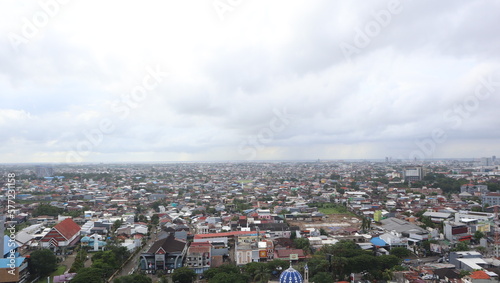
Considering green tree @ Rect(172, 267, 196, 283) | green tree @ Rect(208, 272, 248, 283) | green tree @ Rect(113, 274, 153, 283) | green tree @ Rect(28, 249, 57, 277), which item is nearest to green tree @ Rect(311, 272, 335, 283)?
green tree @ Rect(208, 272, 248, 283)

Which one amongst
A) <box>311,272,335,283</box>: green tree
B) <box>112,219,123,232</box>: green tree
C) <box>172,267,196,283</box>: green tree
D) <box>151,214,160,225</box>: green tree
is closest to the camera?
<box>311,272,335,283</box>: green tree

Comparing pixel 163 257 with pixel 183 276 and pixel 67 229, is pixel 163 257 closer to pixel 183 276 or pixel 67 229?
pixel 183 276

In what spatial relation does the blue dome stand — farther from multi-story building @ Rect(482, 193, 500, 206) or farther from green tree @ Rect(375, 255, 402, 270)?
multi-story building @ Rect(482, 193, 500, 206)

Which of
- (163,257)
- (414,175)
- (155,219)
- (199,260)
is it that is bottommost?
(155,219)

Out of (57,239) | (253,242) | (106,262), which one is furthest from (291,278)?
(57,239)

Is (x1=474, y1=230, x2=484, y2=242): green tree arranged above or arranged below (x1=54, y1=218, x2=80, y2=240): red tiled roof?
below

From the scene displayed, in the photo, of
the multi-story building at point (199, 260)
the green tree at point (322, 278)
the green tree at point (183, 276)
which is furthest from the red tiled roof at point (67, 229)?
the green tree at point (322, 278)
